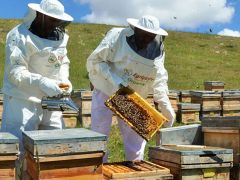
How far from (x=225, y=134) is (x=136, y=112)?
31.8 inches

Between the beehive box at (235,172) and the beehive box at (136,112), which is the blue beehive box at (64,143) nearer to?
the beehive box at (136,112)

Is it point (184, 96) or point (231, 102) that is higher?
point (184, 96)

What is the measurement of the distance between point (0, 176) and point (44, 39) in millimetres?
1374

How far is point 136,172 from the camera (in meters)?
3.26

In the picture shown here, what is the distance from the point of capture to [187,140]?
4301 millimetres

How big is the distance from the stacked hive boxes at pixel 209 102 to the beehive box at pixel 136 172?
22.4 feet

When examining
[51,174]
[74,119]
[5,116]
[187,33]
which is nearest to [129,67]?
[5,116]

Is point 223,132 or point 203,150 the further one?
point 223,132

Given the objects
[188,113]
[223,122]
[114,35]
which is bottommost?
[223,122]

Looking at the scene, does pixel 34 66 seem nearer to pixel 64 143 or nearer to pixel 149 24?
pixel 149 24

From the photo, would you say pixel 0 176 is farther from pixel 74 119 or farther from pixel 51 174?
pixel 74 119

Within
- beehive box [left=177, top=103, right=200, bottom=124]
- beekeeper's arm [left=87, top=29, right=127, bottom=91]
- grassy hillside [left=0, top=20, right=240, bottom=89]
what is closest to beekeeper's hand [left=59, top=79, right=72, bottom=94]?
beekeeper's arm [left=87, top=29, right=127, bottom=91]

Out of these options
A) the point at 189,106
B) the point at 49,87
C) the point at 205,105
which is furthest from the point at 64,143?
the point at 205,105

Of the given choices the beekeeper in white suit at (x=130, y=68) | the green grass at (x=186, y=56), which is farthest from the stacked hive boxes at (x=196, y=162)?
the green grass at (x=186, y=56)
